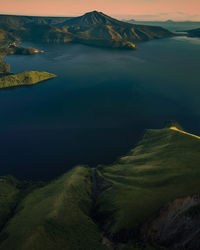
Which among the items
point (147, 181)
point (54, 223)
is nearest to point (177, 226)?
point (147, 181)

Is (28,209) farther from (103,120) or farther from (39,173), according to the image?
(103,120)

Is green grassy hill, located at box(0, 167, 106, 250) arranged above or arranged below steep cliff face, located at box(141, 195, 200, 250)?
below

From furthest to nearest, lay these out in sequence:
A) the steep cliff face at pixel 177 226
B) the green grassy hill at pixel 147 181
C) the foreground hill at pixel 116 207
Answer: the green grassy hill at pixel 147 181 < the foreground hill at pixel 116 207 < the steep cliff face at pixel 177 226

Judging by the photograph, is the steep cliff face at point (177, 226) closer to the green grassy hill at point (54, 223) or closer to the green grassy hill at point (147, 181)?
the green grassy hill at point (147, 181)

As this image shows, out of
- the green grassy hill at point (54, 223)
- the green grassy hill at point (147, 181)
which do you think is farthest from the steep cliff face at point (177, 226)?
the green grassy hill at point (54, 223)

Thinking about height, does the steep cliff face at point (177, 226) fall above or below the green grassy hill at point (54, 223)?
above

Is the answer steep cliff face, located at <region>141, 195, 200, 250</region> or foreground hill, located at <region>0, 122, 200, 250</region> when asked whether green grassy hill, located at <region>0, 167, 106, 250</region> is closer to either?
foreground hill, located at <region>0, 122, 200, 250</region>

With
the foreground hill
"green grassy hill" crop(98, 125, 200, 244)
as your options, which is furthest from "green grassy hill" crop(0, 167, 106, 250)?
"green grassy hill" crop(98, 125, 200, 244)

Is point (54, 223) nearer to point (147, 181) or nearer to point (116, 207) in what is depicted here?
point (116, 207)
